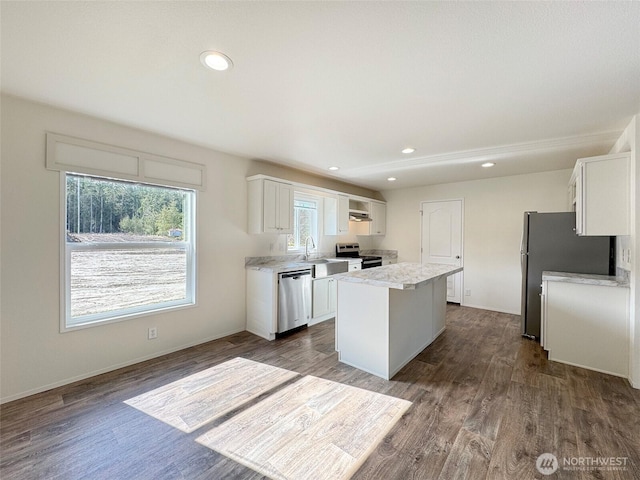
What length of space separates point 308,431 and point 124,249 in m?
2.49

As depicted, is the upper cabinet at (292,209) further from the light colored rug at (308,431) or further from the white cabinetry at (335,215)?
the light colored rug at (308,431)

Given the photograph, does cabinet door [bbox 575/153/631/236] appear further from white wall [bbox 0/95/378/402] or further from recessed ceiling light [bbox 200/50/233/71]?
white wall [bbox 0/95/378/402]

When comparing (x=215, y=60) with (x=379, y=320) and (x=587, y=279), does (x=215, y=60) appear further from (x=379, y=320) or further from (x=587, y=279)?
(x=587, y=279)

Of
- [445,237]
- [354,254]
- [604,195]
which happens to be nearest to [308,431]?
[604,195]

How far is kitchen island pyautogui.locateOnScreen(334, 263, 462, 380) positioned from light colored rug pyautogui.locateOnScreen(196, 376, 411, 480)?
407mm

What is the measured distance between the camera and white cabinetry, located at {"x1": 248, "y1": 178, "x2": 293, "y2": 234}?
3.85 m

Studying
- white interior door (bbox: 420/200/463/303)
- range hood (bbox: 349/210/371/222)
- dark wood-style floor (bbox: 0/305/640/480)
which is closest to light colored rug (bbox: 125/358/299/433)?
dark wood-style floor (bbox: 0/305/640/480)

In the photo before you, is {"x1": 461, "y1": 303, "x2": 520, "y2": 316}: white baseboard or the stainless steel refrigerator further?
{"x1": 461, "y1": 303, "x2": 520, "y2": 316}: white baseboard

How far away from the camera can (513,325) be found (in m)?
4.22

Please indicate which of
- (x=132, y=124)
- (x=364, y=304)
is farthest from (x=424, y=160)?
(x=132, y=124)

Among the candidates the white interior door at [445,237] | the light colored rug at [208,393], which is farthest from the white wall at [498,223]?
the light colored rug at [208,393]

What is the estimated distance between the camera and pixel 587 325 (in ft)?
9.52

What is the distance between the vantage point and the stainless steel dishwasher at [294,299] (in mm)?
3715

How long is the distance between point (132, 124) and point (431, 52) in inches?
109
